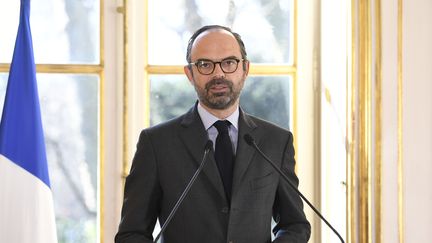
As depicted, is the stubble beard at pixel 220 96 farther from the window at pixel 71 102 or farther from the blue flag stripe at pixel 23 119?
the window at pixel 71 102

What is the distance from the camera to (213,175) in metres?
2.06

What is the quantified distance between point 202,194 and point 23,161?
816mm

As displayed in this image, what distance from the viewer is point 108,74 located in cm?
299

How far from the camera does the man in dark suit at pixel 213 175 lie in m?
2.07

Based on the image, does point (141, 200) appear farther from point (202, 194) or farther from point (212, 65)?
point (212, 65)

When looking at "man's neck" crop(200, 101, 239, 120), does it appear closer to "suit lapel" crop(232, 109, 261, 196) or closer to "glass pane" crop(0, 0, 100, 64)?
"suit lapel" crop(232, 109, 261, 196)

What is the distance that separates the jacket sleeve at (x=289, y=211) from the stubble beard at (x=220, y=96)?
0.26 m

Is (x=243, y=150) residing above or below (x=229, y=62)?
below
